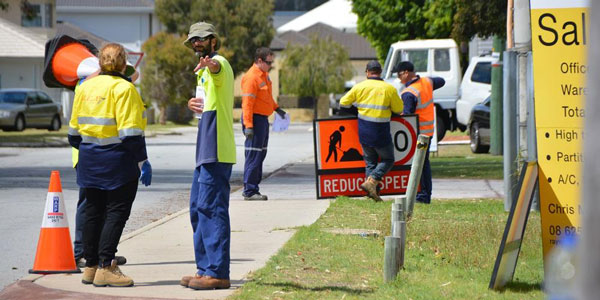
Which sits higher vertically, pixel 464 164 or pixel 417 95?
pixel 417 95

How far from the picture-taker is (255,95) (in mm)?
13258

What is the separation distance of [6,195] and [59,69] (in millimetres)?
6828

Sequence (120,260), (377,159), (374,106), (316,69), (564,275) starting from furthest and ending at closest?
(316,69), (377,159), (374,106), (120,260), (564,275)

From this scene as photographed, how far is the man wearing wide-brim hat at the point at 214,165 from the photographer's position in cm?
705

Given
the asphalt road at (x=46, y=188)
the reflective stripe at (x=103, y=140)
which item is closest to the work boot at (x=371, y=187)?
the asphalt road at (x=46, y=188)

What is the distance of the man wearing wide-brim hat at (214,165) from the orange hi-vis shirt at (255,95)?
5.95 m

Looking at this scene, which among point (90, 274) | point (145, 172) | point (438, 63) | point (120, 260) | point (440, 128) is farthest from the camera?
point (438, 63)

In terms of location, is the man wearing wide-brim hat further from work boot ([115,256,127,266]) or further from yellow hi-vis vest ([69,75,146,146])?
work boot ([115,256,127,266])

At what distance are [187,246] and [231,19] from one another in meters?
59.3

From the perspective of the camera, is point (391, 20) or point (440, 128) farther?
point (391, 20)

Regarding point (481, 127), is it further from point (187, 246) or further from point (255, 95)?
point (187, 246)

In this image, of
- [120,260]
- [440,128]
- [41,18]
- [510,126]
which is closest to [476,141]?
[440,128]

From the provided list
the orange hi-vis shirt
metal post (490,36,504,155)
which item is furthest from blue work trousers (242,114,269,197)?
metal post (490,36,504,155)

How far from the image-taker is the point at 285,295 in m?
6.81
